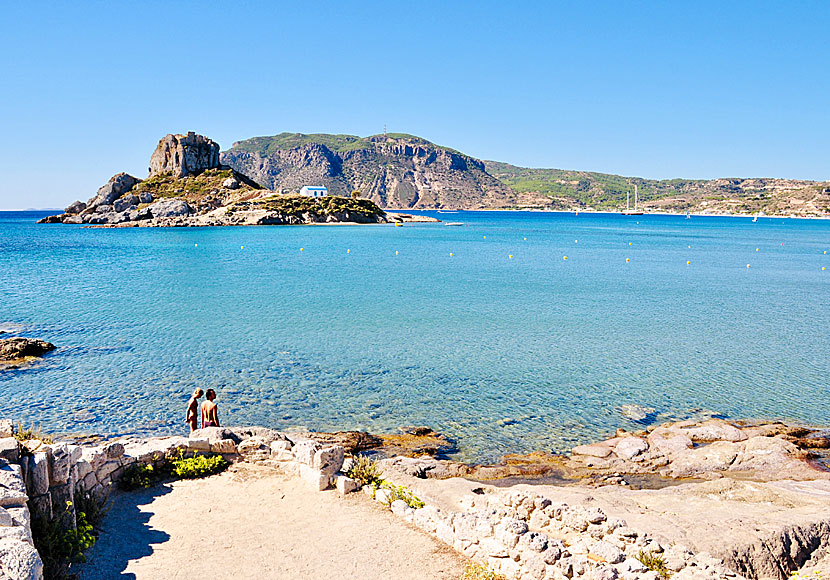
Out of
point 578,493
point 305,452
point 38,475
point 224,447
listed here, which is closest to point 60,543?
point 38,475

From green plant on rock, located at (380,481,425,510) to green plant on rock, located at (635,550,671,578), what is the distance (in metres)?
3.86

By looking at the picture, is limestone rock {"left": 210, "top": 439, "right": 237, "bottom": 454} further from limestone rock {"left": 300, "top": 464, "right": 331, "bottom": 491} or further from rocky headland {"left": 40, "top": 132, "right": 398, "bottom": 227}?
rocky headland {"left": 40, "top": 132, "right": 398, "bottom": 227}

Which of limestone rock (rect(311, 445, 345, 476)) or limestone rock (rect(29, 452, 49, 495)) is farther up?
limestone rock (rect(29, 452, 49, 495))

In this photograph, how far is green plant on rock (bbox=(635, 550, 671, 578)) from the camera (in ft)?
26.3

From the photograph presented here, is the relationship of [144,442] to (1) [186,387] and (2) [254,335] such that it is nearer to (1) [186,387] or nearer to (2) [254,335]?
(1) [186,387]

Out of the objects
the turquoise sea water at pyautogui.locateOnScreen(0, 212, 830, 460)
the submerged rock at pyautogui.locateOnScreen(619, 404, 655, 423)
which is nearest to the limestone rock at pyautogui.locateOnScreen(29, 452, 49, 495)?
the turquoise sea water at pyautogui.locateOnScreen(0, 212, 830, 460)

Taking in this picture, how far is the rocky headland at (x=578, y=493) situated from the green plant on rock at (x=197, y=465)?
0.79 ft

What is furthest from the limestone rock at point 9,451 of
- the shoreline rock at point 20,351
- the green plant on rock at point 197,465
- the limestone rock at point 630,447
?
the shoreline rock at point 20,351

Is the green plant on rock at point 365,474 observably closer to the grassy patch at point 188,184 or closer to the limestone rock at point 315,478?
the limestone rock at point 315,478

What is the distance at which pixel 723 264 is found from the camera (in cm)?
6325

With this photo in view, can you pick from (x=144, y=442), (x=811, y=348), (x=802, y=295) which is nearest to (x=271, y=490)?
(x=144, y=442)

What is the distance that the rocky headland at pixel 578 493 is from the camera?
27.1ft

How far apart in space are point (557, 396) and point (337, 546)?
11.4 metres

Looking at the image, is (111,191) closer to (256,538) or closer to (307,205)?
(307,205)
